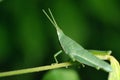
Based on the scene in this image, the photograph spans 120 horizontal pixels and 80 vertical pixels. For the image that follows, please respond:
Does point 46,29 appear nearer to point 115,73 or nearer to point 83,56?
point 83,56

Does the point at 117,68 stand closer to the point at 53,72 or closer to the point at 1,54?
the point at 53,72

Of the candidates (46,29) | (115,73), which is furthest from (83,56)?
(46,29)

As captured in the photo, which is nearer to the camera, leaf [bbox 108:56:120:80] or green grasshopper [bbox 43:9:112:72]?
leaf [bbox 108:56:120:80]

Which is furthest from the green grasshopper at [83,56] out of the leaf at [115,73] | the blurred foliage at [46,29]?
the blurred foliage at [46,29]

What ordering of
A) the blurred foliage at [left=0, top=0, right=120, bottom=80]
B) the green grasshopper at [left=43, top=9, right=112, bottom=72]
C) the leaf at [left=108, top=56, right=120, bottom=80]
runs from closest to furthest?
the leaf at [left=108, top=56, right=120, bottom=80], the green grasshopper at [left=43, top=9, right=112, bottom=72], the blurred foliage at [left=0, top=0, right=120, bottom=80]

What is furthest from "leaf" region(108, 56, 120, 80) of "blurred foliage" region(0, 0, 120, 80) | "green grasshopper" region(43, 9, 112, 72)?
"blurred foliage" region(0, 0, 120, 80)

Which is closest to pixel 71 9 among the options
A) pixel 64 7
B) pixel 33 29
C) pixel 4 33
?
pixel 64 7

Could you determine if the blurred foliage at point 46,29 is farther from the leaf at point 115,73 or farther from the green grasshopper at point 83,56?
the leaf at point 115,73

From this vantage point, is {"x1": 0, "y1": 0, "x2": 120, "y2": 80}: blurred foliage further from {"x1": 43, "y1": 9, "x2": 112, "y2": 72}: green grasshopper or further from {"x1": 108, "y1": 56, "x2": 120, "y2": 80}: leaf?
{"x1": 108, "y1": 56, "x2": 120, "y2": 80}: leaf

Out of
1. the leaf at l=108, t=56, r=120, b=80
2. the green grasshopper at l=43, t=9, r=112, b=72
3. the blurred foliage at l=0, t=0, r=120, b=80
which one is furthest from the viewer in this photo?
the blurred foliage at l=0, t=0, r=120, b=80
